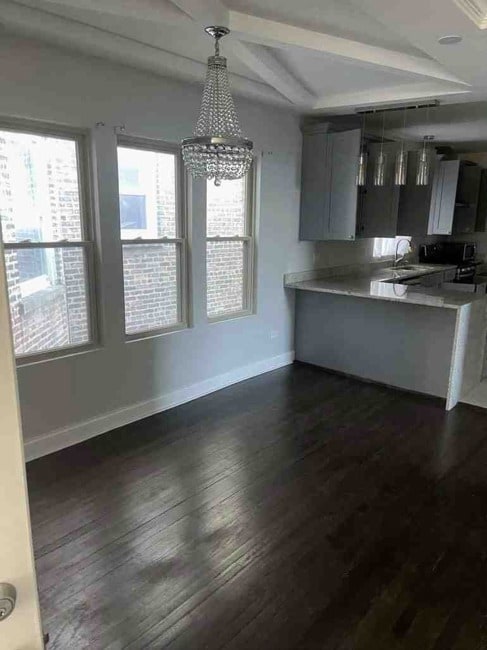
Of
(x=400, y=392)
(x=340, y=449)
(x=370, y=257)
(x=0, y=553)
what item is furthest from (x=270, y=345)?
(x=0, y=553)

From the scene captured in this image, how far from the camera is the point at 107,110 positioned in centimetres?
319

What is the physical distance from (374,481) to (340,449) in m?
0.44

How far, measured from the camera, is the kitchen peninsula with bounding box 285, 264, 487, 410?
4070 millimetres

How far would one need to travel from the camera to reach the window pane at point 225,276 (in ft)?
14.0

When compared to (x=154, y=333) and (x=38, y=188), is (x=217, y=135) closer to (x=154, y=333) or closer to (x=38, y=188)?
(x=38, y=188)

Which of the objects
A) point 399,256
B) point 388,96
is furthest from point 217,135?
point 399,256

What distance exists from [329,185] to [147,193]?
202 cm

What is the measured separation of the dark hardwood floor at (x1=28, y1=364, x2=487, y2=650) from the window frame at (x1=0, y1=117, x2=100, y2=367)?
2.34 feet

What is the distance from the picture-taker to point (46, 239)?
308cm

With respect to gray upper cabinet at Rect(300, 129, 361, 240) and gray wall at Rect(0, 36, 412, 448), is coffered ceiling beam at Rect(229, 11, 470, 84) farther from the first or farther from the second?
gray upper cabinet at Rect(300, 129, 361, 240)

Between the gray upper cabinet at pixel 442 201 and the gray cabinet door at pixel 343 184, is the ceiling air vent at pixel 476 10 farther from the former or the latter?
the gray upper cabinet at pixel 442 201

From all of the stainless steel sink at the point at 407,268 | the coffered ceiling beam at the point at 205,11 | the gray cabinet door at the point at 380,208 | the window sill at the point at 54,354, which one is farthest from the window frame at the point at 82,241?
the stainless steel sink at the point at 407,268

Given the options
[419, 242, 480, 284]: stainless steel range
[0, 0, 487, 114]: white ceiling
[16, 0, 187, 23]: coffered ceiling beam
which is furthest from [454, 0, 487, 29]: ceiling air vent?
[419, 242, 480, 284]: stainless steel range

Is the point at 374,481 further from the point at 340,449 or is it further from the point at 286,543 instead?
the point at 286,543
